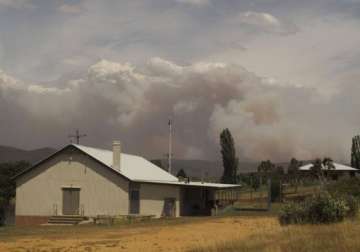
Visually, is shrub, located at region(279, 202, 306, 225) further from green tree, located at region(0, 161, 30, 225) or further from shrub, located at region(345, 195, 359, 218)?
green tree, located at region(0, 161, 30, 225)

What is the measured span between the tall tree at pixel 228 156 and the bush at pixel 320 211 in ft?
189

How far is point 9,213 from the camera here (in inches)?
2279

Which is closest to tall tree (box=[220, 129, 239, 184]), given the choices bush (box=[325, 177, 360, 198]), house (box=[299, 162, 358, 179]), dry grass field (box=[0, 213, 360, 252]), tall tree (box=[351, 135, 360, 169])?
house (box=[299, 162, 358, 179])

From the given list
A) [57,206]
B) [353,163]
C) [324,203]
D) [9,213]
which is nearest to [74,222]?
[57,206]

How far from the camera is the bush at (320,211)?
25500 millimetres

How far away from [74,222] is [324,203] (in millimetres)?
22518

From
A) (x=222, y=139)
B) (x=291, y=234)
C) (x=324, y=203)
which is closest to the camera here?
(x=291, y=234)

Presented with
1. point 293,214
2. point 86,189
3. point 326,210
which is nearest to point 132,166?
point 86,189

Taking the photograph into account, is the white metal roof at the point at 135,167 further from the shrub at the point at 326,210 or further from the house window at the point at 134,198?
the shrub at the point at 326,210

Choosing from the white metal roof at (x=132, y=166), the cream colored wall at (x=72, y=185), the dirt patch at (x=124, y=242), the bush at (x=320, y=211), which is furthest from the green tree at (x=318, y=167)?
the bush at (x=320, y=211)

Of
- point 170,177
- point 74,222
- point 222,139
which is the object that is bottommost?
point 74,222

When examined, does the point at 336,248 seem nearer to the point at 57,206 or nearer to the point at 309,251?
the point at 309,251

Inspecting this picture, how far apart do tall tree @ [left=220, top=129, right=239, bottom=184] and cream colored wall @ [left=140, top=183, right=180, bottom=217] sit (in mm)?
36207

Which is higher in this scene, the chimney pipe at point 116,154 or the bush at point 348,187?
the chimney pipe at point 116,154
